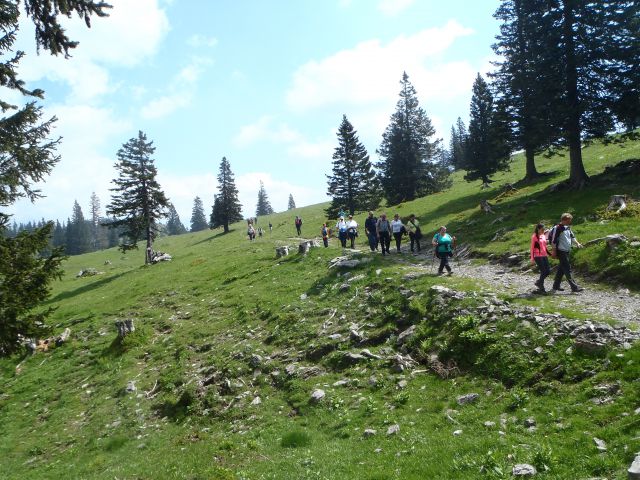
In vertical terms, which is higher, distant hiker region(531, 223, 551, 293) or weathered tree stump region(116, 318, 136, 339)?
distant hiker region(531, 223, 551, 293)

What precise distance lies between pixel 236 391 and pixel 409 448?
8.01m

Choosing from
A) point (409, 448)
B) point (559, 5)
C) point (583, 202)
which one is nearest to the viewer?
point (409, 448)

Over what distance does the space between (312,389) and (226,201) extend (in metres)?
74.0

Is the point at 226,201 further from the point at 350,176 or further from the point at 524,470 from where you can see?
the point at 524,470

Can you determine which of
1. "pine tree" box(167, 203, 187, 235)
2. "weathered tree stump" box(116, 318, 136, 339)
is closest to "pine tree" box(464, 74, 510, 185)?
"weathered tree stump" box(116, 318, 136, 339)

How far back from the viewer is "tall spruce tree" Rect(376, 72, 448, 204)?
205 ft

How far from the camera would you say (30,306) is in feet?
39.8

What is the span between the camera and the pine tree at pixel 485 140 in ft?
136

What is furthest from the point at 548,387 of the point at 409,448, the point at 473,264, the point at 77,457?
the point at 77,457

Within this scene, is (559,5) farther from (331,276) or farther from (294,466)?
(294,466)

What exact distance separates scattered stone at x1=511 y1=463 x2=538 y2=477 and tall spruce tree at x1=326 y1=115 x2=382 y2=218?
56.2 meters

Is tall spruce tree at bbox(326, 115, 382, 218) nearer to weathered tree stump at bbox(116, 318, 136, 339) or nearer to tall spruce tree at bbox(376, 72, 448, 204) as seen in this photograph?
tall spruce tree at bbox(376, 72, 448, 204)

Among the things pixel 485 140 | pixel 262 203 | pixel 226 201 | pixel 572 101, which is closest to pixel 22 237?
pixel 572 101

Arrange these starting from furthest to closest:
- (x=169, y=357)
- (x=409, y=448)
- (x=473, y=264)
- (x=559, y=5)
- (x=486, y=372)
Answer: (x=559, y=5) < (x=473, y=264) < (x=169, y=357) < (x=486, y=372) < (x=409, y=448)
